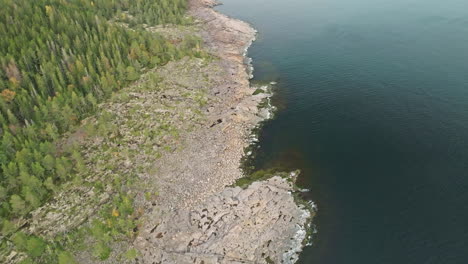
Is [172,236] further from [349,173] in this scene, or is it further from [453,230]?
[453,230]

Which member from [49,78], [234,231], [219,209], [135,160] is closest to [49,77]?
[49,78]

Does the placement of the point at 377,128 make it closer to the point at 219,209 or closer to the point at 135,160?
the point at 219,209

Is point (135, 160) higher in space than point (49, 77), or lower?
lower

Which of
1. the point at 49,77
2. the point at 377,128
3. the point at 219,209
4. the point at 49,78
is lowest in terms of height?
the point at 219,209

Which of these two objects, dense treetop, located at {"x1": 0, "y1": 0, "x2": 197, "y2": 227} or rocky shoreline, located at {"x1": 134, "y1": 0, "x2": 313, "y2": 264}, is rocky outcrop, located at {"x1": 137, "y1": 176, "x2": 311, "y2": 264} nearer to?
rocky shoreline, located at {"x1": 134, "y1": 0, "x2": 313, "y2": 264}

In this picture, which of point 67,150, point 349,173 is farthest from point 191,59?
point 349,173

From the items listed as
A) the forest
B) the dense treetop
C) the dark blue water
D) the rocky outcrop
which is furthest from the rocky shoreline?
the dense treetop
